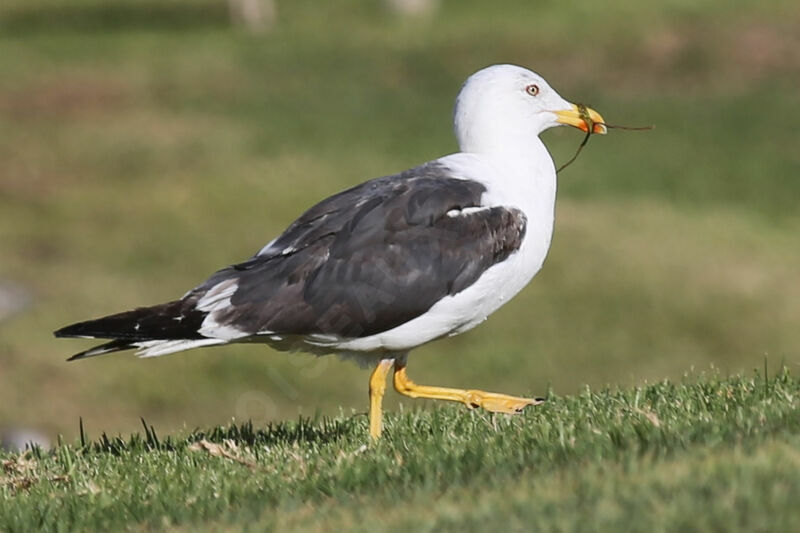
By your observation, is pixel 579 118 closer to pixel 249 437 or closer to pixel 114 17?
pixel 249 437

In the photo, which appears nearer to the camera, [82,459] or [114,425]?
[82,459]

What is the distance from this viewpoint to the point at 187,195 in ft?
81.9

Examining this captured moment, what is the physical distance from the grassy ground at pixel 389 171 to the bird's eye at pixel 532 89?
1.77 m

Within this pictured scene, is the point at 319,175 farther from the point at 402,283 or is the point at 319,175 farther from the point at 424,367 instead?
the point at 402,283

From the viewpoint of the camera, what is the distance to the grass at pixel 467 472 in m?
5.69

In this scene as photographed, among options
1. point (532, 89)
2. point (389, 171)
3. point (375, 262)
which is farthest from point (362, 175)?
point (375, 262)

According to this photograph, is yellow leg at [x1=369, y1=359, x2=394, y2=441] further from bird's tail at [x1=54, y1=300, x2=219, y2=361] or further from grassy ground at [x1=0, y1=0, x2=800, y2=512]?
bird's tail at [x1=54, y1=300, x2=219, y2=361]

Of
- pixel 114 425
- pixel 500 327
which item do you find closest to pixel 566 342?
pixel 500 327

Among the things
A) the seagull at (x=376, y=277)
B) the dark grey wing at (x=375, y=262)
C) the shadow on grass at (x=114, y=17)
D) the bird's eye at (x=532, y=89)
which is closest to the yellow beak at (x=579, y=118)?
the bird's eye at (x=532, y=89)

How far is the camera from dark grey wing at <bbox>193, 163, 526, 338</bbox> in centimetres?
805

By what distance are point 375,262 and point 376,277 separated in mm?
81

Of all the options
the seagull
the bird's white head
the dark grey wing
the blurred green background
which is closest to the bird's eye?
the bird's white head

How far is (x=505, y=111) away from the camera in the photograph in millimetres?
8820

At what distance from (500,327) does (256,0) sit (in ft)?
62.2
